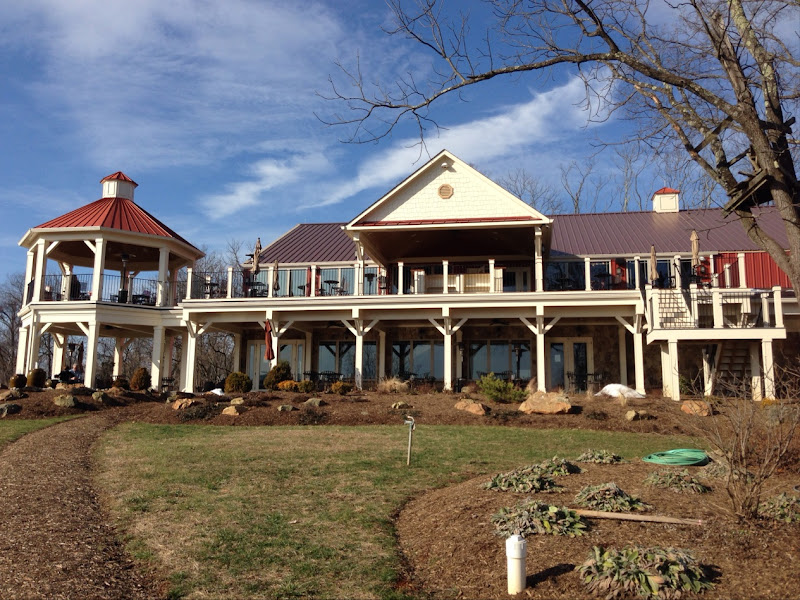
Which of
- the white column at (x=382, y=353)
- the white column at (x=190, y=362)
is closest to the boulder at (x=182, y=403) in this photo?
the white column at (x=190, y=362)

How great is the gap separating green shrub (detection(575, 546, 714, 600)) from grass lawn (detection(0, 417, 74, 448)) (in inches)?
447

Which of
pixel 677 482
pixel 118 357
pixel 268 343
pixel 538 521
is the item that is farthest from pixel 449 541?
pixel 118 357

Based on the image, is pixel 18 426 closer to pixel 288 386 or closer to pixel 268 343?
pixel 288 386

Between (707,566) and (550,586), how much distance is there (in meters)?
1.30

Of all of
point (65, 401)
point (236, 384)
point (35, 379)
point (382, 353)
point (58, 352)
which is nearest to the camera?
point (65, 401)

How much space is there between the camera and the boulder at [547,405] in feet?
53.2

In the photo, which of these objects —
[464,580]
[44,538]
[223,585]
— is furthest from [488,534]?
[44,538]

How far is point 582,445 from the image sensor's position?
13.1m

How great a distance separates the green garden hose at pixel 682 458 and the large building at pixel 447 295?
347 inches

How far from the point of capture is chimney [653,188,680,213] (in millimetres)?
30016

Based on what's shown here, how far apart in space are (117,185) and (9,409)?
14.2 meters

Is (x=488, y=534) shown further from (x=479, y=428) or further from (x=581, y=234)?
(x=581, y=234)

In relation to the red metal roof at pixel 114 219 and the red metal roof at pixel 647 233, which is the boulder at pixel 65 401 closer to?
the red metal roof at pixel 114 219

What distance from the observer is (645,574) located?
17.5 ft
